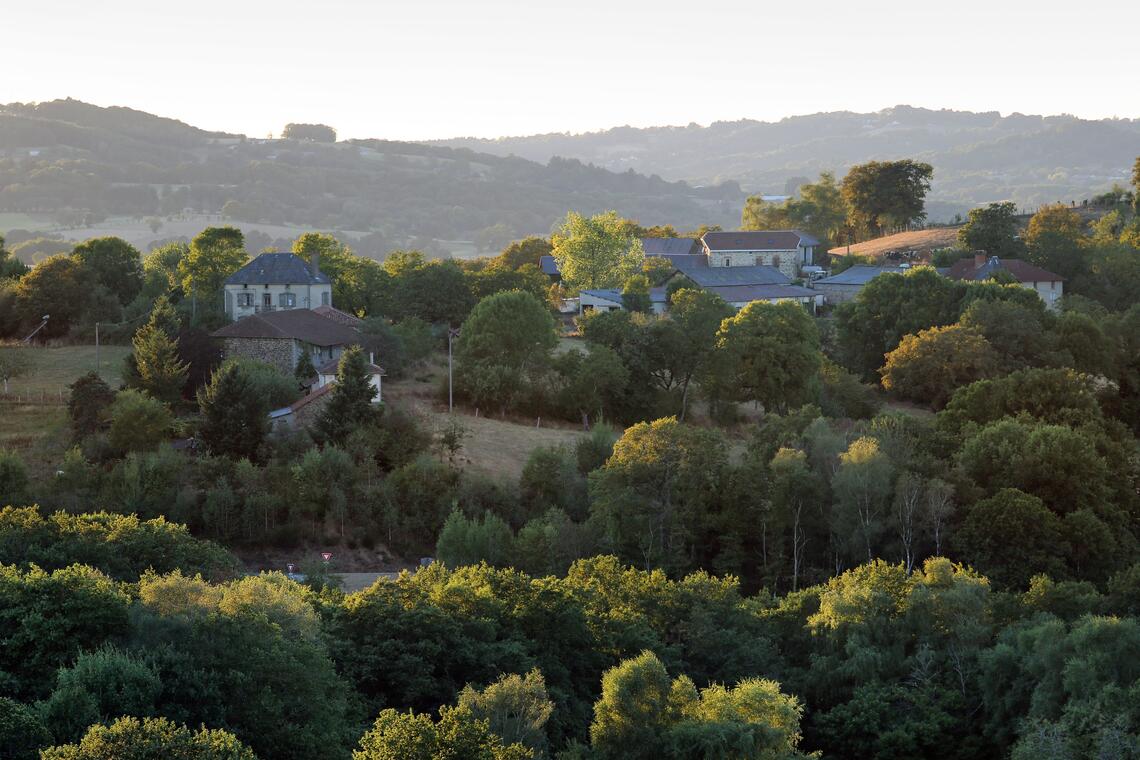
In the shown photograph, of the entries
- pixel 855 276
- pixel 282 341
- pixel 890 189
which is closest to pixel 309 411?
pixel 282 341

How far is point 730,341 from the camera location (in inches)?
2255

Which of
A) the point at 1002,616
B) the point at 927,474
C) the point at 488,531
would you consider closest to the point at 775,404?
the point at 927,474

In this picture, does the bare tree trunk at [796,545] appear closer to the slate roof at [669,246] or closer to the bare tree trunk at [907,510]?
the bare tree trunk at [907,510]

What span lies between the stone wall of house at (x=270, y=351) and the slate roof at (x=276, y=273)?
9722 mm

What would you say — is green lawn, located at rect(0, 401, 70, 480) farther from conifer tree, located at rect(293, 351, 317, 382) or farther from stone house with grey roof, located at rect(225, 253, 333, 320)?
stone house with grey roof, located at rect(225, 253, 333, 320)

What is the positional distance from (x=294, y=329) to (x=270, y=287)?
9783 millimetres

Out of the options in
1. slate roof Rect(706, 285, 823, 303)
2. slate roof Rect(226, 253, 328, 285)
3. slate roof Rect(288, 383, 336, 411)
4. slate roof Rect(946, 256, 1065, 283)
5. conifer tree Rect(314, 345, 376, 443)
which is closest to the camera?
conifer tree Rect(314, 345, 376, 443)

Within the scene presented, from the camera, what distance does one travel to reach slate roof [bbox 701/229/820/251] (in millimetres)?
103438

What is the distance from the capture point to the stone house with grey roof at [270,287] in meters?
64.1

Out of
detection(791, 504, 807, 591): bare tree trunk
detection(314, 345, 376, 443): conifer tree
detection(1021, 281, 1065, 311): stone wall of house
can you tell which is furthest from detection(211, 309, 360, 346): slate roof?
detection(1021, 281, 1065, 311): stone wall of house

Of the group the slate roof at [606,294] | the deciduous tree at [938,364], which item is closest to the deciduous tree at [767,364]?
the deciduous tree at [938,364]

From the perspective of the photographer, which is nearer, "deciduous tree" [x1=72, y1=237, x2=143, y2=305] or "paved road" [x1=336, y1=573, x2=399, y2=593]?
"paved road" [x1=336, y1=573, x2=399, y2=593]

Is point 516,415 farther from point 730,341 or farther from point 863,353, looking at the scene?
point 863,353

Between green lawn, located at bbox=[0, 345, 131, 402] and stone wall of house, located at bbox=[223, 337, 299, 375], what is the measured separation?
4597 mm
